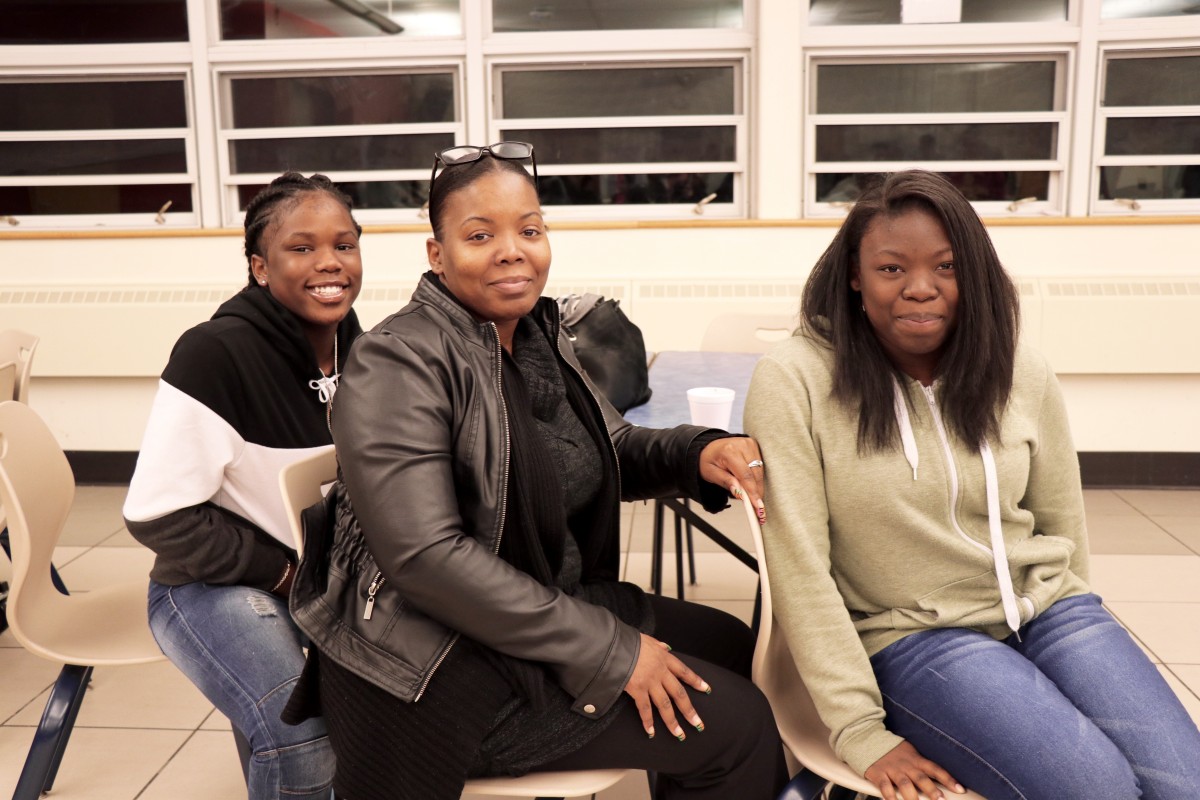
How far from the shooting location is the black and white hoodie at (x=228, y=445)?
5.40 feet

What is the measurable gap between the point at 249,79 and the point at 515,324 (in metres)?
3.58

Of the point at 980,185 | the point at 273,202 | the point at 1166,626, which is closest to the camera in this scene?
the point at 273,202

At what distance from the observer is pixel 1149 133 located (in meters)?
4.32

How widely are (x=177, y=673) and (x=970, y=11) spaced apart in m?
3.86

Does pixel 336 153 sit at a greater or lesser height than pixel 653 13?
lesser

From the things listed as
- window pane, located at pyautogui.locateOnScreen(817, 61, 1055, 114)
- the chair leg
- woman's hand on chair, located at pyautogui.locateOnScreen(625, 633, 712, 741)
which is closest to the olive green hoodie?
woman's hand on chair, located at pyautogui.locateOnScreen(625, 633, 712, 741)

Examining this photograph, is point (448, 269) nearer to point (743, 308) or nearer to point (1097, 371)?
point (743, 308)

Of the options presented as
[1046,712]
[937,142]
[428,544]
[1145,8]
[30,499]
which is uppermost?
[1145,8]

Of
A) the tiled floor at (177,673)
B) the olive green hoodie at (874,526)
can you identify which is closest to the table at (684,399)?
the tiled floor at (177,673)

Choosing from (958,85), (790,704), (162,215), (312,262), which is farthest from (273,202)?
(958,85)

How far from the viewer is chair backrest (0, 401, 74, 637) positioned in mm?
1738

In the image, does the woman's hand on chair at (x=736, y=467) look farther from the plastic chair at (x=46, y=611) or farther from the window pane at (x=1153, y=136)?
the window pane at (x=1153, y=136)

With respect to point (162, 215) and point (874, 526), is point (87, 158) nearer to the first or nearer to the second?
point (162, 215)

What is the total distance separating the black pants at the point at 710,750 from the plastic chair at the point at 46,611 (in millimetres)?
946
